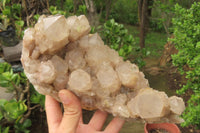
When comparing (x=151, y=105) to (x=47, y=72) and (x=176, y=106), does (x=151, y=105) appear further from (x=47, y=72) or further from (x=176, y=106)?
(x=47, y=72)

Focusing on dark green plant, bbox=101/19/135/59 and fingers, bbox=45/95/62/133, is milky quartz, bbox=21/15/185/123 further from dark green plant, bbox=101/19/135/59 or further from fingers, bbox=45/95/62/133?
dark green plant, bbox=101/19/135/59

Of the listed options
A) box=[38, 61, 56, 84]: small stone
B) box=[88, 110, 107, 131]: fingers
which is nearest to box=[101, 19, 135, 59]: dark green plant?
box=[88, 110, 107, 131]: fingers

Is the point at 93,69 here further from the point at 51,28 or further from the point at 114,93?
the point at 51,28

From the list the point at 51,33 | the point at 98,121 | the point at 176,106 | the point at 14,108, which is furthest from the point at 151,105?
the point at 14,108

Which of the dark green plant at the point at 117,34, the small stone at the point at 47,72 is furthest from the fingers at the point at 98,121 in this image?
the dark green plant at the point at 117,34

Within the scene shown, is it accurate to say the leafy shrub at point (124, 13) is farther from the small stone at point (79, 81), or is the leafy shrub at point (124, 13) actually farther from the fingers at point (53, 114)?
the small stone at point (79, 81)

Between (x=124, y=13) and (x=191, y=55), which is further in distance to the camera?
(x=124, y=13)
